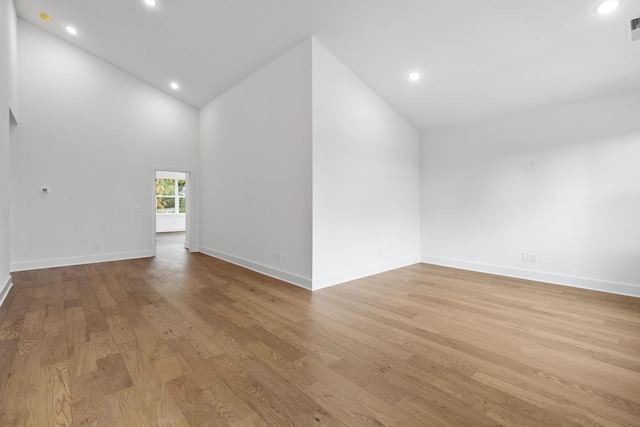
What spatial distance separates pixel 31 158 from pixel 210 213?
10.2ft

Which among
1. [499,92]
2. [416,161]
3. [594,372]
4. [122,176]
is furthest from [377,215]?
[122,176]

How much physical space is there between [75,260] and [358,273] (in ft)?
17.3

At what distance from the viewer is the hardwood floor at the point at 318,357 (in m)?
1.56

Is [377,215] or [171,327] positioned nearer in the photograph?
[171,327]

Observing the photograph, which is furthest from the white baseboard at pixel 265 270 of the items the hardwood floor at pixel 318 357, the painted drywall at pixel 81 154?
the painted drywall at pixel 81 154

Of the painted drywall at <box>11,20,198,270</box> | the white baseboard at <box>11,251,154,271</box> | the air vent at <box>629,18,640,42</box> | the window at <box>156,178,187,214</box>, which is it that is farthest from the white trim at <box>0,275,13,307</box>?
the window at <box>156,178,187,214</box>

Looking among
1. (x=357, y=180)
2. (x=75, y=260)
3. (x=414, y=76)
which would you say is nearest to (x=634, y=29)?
(x=414, y=76)

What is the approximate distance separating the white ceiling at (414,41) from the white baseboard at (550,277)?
2.49 meters

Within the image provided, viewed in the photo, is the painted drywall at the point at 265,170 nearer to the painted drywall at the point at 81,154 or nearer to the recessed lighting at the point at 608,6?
the painted drywall at the point at 81,154

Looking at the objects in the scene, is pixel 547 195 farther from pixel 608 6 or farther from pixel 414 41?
pixel 414 41

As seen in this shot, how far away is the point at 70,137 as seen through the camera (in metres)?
5.43

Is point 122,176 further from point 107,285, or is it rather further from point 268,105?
point 268,105

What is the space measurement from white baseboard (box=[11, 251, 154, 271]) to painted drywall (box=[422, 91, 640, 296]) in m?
6.11

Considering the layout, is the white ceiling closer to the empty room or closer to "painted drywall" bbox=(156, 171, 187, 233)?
the empty room
